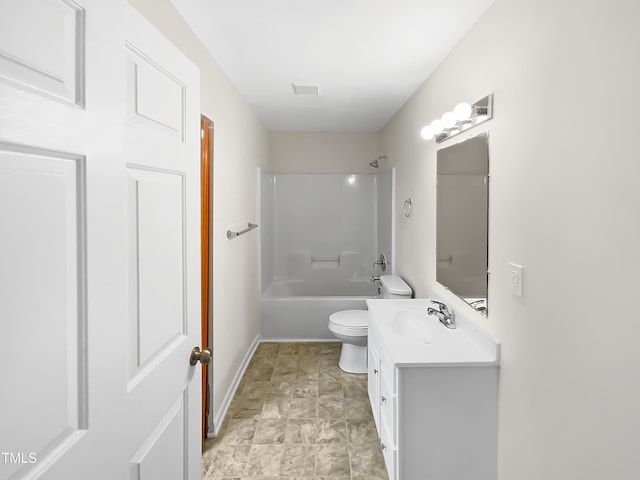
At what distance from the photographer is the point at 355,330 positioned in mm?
3145

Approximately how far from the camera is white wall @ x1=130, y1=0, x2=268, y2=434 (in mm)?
2127

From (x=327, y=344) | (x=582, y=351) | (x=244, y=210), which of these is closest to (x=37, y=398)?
(x=582, y=351)

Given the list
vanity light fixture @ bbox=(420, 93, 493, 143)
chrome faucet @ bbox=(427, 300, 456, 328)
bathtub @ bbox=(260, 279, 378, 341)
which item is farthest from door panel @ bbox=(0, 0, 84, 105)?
bathtub @ bbox=(260, 279, 378, 341)

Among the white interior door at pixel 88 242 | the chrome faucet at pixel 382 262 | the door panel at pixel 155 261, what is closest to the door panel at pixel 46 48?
the white interior door at pixel 88 242

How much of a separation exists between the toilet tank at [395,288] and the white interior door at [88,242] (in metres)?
2.25

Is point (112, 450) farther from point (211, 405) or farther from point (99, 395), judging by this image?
point (211, 405)

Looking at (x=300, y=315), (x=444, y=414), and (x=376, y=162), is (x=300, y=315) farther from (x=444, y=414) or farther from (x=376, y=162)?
(x=444, y=414)

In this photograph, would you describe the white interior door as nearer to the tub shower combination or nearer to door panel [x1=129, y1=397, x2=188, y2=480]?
door panel [x1=129, y1=397, x2=188, y2=480]

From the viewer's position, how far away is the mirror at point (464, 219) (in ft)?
6.05

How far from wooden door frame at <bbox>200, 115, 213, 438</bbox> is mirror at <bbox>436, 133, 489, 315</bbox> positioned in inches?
55.4

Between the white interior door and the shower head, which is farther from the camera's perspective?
the shower head

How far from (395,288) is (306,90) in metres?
1.71

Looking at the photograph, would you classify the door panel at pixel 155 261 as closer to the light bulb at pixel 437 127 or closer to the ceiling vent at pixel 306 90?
the light bulb at pixel 437 127

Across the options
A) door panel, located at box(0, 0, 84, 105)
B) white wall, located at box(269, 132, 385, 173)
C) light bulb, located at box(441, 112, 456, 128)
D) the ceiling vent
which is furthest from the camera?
white wall, located at box(269, 132, 385, 173)
